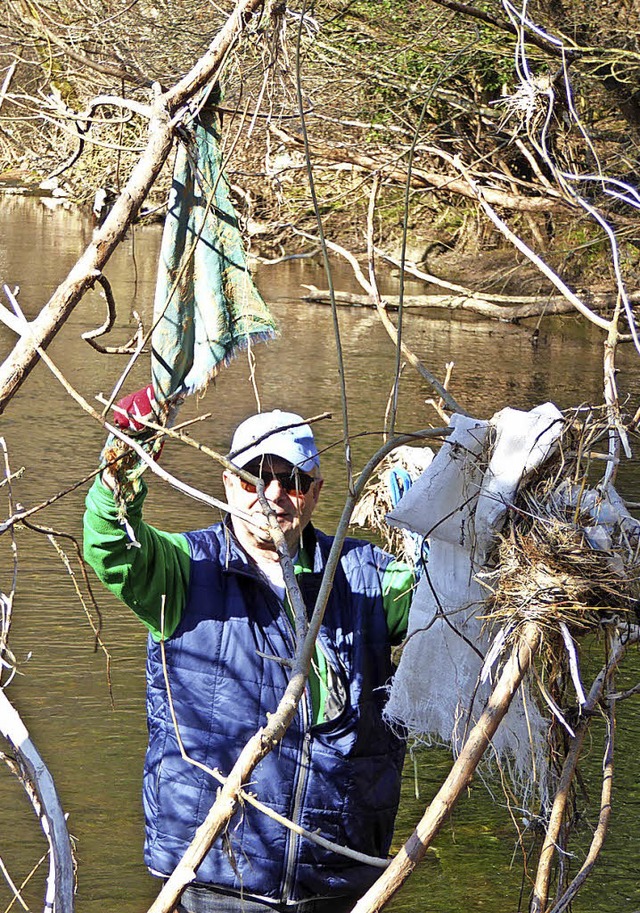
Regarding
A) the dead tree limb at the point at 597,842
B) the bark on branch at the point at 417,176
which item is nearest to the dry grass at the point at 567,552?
the dead tree limb at the point at 597,842

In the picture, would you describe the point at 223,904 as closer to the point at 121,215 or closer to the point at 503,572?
the point at 503,572

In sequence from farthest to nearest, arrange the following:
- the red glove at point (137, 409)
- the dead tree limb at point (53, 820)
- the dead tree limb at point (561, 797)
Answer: the red glove at point (137, 409), the dead tree limb at point (561, 797), the dead tree limb at point (53, 820)

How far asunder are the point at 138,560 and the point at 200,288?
63cm

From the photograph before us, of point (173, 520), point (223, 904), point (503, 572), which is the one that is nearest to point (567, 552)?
point (503, 572)

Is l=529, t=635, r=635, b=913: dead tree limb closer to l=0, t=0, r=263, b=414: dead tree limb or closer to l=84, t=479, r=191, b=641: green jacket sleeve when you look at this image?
l=84, t=479, r=191, b=641: green jacket sleeve

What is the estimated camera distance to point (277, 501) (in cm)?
290

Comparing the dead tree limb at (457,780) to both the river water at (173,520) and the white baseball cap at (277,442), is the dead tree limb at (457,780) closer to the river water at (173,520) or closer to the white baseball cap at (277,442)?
the river water at (173,520)

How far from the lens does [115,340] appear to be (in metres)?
12.9

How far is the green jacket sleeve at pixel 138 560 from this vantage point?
2693 mm

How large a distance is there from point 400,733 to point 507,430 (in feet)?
3.01

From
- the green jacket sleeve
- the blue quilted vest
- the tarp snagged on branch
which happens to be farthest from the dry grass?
the green jacket sleeve

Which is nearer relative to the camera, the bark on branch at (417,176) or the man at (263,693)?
the man at (263,693)

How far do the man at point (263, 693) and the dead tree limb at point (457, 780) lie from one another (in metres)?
0.81

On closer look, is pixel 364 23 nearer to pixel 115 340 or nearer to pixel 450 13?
pixel 450 13
